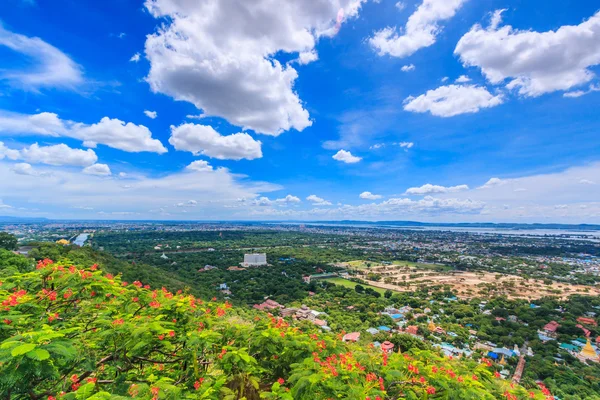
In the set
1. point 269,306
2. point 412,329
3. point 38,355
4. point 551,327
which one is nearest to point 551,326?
point 551,327

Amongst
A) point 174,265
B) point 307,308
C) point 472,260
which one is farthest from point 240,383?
point 472,260

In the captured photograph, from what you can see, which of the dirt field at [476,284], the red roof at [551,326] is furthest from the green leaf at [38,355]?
the dirt field at [476,284]

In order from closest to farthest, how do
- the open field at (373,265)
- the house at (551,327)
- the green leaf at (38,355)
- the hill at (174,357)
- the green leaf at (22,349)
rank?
1. the green leaf at (22,349)
2. the green leaf at (38,355)
3. the hill at (174,357)
4. the house at (551,327)
5. the open field at (373,265)

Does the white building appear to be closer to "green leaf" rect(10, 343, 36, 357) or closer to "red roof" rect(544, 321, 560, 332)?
"red roof" rect(544, 321, 560, 332)

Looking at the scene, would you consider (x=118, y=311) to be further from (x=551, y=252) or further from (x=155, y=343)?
(x=551, y=252)

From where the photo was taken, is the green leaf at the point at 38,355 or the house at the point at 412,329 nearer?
the green leaf at the point at 38,355

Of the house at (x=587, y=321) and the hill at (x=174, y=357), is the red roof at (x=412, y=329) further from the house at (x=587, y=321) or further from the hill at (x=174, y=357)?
the hill at (x=174, y=357)

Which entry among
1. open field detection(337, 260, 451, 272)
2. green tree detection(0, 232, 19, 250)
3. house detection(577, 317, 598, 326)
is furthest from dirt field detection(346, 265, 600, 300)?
green tree detection(0, 232, 19, 250)
